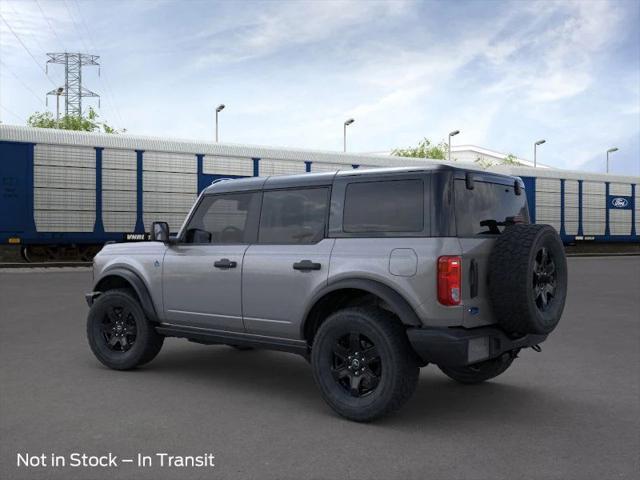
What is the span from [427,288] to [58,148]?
19.3 meters

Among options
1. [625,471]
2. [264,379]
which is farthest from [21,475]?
[625,471]

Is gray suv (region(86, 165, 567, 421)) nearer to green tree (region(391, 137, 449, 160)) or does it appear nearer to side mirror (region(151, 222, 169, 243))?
side mirror (region(151, 222, 169, 243))

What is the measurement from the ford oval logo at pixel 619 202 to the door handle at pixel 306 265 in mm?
34151

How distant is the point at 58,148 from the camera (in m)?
21.4

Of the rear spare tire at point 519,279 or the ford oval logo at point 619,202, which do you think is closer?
the rear spare tire at point 519,279

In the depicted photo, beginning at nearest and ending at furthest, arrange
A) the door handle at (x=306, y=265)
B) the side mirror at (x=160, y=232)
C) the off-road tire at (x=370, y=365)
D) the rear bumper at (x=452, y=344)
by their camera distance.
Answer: the rear bumper at (x=452, y=344) → the off-road tire at (x=370, y=365) → the door handle at (x=306, y=265) → the side mirror at (x=160, y=232)

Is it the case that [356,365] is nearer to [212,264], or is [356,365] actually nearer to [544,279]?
[544,279]

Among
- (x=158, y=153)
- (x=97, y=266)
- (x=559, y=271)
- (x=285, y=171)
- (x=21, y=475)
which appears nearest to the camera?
(x=21, y=475)

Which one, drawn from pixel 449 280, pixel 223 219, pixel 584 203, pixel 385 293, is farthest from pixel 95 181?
pixel 584 203

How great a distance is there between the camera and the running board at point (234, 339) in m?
5.52

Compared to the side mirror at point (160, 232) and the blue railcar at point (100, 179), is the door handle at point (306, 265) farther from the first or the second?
the blue railcar at point (100, 179)

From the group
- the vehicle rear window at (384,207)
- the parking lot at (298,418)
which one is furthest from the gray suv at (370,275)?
the parking lot at (298,418)

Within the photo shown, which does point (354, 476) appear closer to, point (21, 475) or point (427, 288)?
point (427, 288)

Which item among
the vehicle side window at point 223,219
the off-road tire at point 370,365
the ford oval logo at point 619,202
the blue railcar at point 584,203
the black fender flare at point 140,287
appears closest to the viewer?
the off-road tire at point 370,365
